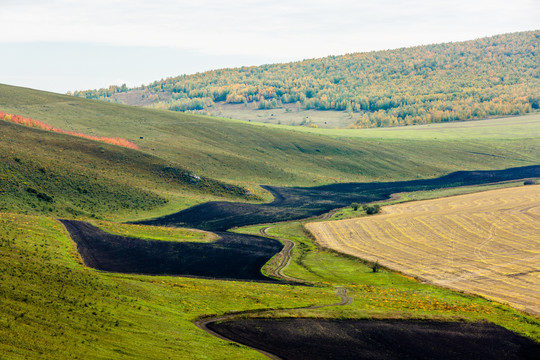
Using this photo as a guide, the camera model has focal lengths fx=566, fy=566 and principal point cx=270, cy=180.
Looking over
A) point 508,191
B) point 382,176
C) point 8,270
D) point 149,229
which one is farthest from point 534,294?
point 382,176

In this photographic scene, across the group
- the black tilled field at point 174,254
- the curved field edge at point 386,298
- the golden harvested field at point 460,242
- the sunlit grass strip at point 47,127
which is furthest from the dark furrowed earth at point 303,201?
the sunlit grass strip at point 47,127

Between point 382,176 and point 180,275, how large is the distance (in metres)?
117

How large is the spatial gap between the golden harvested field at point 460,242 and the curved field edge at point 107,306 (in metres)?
17.7

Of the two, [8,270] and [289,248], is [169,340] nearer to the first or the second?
[8,270]

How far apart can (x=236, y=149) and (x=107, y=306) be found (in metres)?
134

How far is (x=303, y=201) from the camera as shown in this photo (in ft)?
403

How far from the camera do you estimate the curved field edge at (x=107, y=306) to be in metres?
31.0

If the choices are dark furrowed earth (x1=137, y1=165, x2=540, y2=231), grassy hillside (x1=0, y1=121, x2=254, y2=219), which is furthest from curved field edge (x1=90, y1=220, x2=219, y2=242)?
grassy hillside (x1=0, y1=121, x2=254, y2=219)

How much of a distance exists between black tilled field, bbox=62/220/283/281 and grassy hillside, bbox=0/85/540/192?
55.0 m

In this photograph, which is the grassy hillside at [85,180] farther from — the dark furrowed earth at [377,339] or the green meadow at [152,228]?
the dark furrowed earth at [377,339]

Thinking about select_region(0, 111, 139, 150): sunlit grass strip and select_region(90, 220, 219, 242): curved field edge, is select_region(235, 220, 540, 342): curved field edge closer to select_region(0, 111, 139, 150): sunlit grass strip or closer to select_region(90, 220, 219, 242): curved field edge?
select_region(90, 220, 219, 242): curved field edge

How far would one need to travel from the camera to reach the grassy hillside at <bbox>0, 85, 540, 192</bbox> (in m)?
151

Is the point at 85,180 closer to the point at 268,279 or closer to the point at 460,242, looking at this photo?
the point at 268,279

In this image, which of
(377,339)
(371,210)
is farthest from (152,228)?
(377,339)
